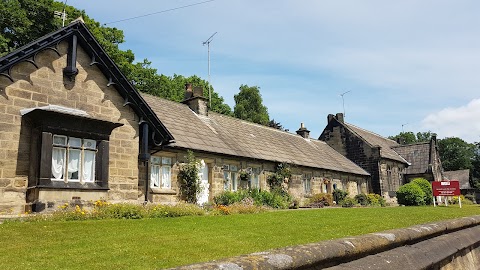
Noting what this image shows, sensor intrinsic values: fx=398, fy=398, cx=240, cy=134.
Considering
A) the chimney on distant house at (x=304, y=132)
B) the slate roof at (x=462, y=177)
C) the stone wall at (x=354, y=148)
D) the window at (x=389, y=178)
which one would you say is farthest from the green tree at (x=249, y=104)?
the slate roof at (x=462, y=177)


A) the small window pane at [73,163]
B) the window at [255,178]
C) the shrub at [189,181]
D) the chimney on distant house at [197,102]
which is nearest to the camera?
the small window pane at [73,163]

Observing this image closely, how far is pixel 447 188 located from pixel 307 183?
891cm

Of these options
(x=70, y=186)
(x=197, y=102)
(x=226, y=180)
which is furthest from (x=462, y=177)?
(x=70, y=186)

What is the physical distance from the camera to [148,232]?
30.5 feet

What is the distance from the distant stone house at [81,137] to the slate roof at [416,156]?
28978 millimetres

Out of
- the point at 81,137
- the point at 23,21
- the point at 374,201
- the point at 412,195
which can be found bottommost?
the point at 374,201

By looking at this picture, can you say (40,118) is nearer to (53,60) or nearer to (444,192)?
(53,60)

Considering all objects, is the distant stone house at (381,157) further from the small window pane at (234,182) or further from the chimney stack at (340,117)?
the small window pane at (234,182)

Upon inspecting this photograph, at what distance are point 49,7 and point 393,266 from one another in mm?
32105

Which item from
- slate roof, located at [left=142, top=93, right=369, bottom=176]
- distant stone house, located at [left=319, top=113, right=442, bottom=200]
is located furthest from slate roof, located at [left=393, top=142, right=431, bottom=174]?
slate roof, located at [left=142, top=93, right=369, bottom=176]

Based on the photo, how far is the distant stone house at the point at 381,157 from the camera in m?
37.8

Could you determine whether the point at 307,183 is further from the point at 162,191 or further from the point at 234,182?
the point at 162,191

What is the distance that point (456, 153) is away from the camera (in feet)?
279

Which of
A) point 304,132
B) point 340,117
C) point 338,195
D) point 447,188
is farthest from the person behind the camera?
point 340,117
